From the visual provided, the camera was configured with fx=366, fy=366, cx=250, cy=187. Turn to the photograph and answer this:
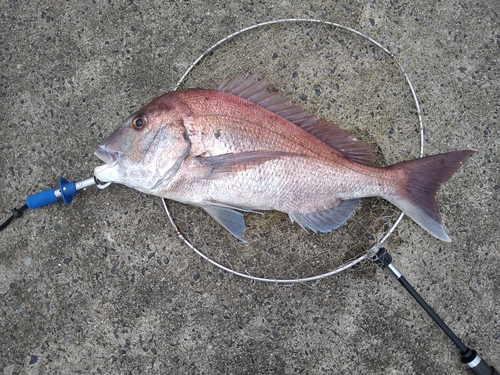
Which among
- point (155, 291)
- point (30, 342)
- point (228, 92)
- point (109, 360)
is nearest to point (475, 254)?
point (228, 92)

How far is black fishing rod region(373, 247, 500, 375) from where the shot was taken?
2.21m

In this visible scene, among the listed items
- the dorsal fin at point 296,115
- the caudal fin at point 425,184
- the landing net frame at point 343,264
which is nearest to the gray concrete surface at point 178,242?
the landing net frame at point 343,264

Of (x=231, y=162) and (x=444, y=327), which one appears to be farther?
(x=444, y=327)

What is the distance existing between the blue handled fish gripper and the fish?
0.27 metres

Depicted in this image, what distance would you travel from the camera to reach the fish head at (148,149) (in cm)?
194

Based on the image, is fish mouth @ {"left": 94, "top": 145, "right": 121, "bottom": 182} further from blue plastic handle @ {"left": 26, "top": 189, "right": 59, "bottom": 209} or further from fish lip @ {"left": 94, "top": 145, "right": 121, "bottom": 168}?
blue plastic handle @ {"left": 26, "top": 189, "right": 59, "bottom": 209}

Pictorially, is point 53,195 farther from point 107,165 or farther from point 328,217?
point 328,217

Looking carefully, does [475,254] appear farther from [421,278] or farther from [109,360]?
[109,360]

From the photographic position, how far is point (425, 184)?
82.6 inches

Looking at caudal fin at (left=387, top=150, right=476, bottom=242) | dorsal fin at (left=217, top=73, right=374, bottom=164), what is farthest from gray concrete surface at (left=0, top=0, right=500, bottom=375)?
dorsal fin at (left=217, top=73, right=374, bottom=164)

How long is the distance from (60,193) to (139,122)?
73 centimetres

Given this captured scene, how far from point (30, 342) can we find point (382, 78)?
9.46 feet

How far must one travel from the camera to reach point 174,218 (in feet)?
7.87

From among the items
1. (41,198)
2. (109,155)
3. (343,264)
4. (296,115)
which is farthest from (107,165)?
(343,264)
